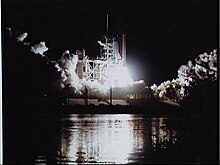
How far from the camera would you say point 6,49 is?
3.27 meters

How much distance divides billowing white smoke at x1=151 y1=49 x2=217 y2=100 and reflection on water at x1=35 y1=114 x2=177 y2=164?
188 mm

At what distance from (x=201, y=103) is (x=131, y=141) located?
1.63 feet

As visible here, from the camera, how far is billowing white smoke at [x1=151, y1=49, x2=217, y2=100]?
324cm

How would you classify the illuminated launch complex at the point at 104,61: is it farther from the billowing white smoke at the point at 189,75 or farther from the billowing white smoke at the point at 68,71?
the billowing white smoke at the point at 189,75

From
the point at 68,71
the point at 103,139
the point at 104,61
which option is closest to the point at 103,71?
the point at 104,61

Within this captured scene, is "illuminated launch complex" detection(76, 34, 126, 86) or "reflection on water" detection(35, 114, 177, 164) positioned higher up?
"illuminated launch complex" detection(76, 34, 126, 86)

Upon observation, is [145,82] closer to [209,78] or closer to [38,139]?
[209,78]

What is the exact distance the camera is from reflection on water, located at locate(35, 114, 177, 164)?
3.21 metres

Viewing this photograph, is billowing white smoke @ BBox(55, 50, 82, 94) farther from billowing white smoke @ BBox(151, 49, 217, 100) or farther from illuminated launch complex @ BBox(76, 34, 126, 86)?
billowing white smoke @ BBox(151, 49, 217, 100)

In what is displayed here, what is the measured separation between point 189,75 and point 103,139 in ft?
2.22

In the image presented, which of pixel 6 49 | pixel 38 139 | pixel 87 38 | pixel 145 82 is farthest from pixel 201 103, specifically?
pixel 6 49

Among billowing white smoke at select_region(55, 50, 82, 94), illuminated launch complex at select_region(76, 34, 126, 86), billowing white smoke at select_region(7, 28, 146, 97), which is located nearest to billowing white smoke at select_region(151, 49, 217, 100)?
billowing white smoke at select_region(7, 28, 146, 97)

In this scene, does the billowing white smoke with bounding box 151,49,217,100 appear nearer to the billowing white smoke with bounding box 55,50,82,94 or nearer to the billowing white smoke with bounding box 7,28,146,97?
the billowing white smoke with bounding box 7,28,146,97

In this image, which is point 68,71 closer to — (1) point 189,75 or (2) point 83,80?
(2) point 83,80
